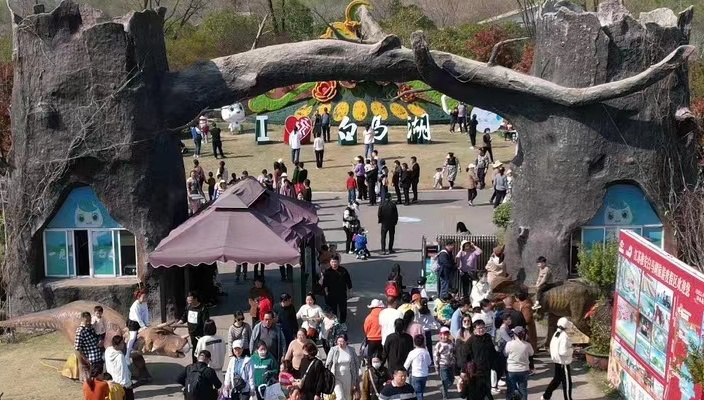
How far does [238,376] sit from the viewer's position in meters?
14.3

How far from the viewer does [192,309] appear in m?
17.0

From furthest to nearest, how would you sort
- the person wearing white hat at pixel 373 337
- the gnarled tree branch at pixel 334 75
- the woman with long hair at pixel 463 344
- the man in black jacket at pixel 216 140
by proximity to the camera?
the man in black jacket at pixel 216 140 → the gnarled tree branch at pixel 334 75 → the person wearing white hat at pixel 373 337 → the woman with long hair at pixel 463 344

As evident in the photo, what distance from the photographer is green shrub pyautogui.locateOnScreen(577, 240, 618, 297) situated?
17.7 m

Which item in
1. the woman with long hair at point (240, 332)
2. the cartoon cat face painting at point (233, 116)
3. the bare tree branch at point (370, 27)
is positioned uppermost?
the bare tree branch at point (370, 27)

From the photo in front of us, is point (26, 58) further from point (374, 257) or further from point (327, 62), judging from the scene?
point (374, 257)

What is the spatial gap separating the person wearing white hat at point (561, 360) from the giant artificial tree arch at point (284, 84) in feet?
15.4

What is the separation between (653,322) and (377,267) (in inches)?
383

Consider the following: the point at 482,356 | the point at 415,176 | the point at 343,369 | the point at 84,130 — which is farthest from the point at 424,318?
the point at 415,176

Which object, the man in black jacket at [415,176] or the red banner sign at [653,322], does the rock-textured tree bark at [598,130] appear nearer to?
the red banner sign at [653,322]

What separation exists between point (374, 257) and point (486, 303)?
8254 millimetres

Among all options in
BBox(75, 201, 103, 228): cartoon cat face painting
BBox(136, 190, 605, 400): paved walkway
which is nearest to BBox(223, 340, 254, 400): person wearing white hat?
BBox(136, 190, 605, 400): paved walkway

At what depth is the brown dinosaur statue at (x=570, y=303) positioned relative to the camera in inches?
699

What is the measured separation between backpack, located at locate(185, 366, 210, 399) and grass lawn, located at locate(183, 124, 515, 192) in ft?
62.8

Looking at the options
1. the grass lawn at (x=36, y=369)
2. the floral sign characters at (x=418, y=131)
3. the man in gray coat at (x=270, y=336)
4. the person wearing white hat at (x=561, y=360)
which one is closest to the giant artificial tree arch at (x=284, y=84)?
the grass lawn at (x=36, y=369)
